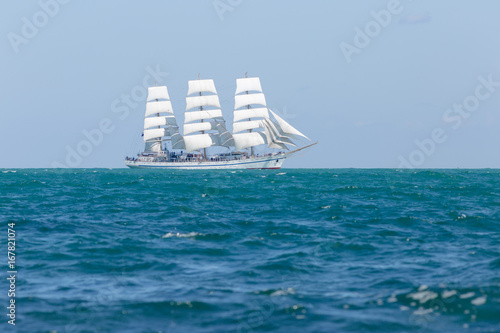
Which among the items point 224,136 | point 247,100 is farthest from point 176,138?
point 247,100

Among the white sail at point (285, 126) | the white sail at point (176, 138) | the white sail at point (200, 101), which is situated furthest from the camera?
the white sail at point (176, 138)

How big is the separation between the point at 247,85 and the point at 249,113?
→ 28.1ft

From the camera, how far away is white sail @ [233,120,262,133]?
14538 cm

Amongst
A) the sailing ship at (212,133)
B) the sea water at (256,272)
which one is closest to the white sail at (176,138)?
the sailing ship at (212,133)

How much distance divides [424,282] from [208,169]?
13486 centimetres

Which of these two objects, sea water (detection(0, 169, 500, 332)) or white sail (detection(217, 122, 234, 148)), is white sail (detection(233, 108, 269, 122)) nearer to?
white sail (detection(217, 122, 234, 148))

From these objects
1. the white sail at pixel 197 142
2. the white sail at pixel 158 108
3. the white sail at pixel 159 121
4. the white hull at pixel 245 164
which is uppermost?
the white sail at pixel 158 108

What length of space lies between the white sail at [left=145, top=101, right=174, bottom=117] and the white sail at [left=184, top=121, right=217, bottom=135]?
11.3 metres

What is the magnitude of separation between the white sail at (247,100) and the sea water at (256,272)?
124262 millimetres

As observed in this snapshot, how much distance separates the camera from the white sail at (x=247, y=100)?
5802 inches

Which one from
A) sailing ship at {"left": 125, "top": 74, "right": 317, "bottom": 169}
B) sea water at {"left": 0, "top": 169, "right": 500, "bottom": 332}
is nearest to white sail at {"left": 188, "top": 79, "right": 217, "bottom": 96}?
sailing ship at {"left": 125, "top": 74, "right": 317, "bottom": 169}

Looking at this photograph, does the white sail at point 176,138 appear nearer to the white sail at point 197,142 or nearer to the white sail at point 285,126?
the white sail at point 197,142

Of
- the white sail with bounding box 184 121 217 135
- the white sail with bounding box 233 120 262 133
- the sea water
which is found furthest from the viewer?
the white sail with bounding box 184 121 217 135

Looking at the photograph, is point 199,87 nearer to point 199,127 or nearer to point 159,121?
point 199,127
